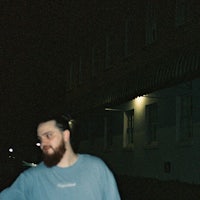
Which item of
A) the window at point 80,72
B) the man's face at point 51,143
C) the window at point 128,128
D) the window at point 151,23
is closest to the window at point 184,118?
the window at point 151,23

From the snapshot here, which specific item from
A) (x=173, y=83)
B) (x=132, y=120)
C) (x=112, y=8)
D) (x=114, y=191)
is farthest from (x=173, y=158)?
(x=114, y=191)

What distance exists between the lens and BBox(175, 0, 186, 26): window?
2041 cm

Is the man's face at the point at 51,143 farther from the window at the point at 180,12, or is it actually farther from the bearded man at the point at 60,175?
the window at the point at 180,12

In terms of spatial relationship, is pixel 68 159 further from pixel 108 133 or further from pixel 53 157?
pixel 108 133

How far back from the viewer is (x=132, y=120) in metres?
26.1

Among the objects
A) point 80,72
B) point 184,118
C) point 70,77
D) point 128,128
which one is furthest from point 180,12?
point 70,77

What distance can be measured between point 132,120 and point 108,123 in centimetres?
347

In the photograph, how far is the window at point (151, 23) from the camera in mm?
23116

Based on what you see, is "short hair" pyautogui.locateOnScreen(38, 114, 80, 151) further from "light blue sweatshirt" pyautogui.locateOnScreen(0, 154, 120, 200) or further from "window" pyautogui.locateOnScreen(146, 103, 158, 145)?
"window" pyautogui.locateOnScreen(146, 103, 158, 145)

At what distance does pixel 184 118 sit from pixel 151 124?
3278mm

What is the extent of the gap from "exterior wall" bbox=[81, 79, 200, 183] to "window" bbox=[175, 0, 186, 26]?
237 centimetres

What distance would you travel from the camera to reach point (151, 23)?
23375 mm

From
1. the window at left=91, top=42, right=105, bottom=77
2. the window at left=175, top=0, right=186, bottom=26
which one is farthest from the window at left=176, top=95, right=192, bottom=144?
the window at left=91, top=42, right=105, bottom=77

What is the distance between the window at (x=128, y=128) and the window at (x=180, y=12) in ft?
21.5
